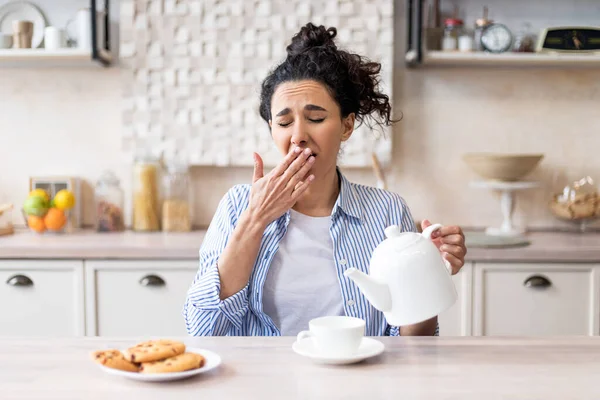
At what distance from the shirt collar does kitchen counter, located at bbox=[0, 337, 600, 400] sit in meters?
0.44

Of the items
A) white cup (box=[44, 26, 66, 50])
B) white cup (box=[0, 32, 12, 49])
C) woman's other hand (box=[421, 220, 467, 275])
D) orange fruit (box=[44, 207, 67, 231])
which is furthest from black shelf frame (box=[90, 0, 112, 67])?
woman's other hand (box=[421, 220, 467, 275])

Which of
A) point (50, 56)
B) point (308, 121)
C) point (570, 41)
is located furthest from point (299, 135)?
point (570, 41)

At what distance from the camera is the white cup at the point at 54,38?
2871mm

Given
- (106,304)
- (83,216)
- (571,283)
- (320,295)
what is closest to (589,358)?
(320,295)

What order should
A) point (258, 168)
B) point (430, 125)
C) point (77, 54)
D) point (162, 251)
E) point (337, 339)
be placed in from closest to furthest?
point (337, 339) < point (258, 168) < point (162, 251) < point (77, 54) < point (430, 125)

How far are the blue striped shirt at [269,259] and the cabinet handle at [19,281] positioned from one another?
1.16 m

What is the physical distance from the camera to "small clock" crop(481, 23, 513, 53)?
2.88m

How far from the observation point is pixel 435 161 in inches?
122

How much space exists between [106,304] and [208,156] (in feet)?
2.69

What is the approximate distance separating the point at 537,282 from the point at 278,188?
1371 mm

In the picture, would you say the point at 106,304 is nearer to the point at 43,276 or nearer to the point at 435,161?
the point at 43,276

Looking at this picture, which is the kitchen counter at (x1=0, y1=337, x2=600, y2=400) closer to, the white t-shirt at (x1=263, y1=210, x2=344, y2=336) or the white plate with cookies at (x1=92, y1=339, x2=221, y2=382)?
the white plate with cookies at (x1=92, y1=339, x2=221, y2=382)

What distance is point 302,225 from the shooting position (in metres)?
1.71

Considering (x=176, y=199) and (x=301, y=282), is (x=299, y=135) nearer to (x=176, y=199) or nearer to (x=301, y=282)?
(x=301, y=282)
